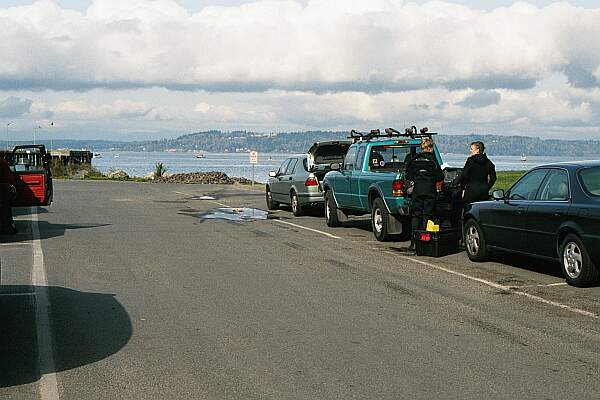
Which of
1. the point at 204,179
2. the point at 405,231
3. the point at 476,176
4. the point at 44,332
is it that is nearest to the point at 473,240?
the point at 476,176

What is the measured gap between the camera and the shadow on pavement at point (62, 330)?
23.2ft

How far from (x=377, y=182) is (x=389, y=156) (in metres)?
1.24

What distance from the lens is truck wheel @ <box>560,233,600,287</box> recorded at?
10.6m

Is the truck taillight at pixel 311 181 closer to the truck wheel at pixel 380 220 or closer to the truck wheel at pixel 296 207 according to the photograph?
the truck wheel at pixel 296 207

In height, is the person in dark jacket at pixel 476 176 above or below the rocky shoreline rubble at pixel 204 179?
above

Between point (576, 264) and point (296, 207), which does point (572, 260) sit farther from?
point (296, 207)

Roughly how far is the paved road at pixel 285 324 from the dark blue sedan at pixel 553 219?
38 centimetres

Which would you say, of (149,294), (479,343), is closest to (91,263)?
(149,294)

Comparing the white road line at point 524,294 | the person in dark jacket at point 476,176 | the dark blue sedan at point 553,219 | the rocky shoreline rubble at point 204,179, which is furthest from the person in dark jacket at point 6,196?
the rocky shoreline rubble at point 204,179

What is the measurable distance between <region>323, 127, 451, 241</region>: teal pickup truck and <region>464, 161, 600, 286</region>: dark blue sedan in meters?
2.84

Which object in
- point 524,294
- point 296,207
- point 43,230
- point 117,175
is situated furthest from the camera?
point 117,175

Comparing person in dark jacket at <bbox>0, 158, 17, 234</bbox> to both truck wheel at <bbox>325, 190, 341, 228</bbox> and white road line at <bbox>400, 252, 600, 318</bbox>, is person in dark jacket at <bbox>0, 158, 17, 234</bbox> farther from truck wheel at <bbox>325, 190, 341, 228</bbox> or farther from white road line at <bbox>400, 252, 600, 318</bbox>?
white road line at <bbox>400, 252, 600, 318</bbox>

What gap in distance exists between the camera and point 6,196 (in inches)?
656

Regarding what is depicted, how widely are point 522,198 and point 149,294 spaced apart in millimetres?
5227
